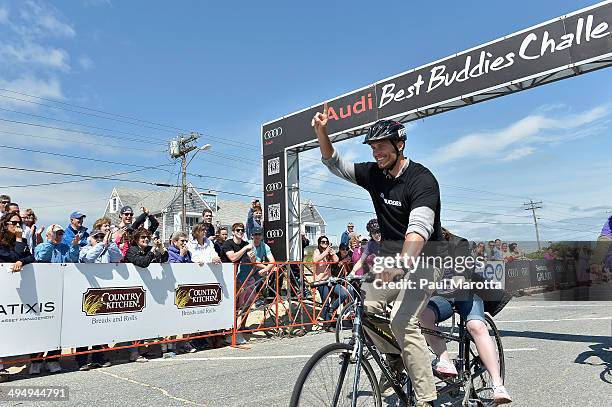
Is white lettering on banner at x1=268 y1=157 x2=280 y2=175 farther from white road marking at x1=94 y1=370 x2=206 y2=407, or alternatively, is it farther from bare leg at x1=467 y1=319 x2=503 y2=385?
bare leg at x1=467 y1=319 x2=503 y2=385

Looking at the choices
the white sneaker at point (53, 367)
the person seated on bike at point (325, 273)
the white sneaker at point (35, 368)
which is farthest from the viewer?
the person seated on bike at point (325, 273)

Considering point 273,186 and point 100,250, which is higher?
point 273,186

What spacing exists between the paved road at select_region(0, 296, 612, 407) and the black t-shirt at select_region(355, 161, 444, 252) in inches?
73.0

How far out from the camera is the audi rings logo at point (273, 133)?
13297mm

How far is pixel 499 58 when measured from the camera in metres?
9.05

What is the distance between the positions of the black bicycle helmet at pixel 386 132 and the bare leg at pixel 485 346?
5.70ft

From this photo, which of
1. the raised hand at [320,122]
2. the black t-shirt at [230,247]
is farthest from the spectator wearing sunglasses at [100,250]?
the raised hand at [320,122]

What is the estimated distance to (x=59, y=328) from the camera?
6.15 m

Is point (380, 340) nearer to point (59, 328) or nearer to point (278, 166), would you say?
point (59, 328)

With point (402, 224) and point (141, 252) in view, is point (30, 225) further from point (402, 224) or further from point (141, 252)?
point (402, 224)

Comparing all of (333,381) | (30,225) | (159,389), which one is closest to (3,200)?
(30,225)

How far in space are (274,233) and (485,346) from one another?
978cm

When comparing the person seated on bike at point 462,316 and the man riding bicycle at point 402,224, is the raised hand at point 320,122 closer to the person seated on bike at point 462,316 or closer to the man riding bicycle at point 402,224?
the man riding bicycle at point 402,224

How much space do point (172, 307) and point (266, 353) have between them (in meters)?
1.76
